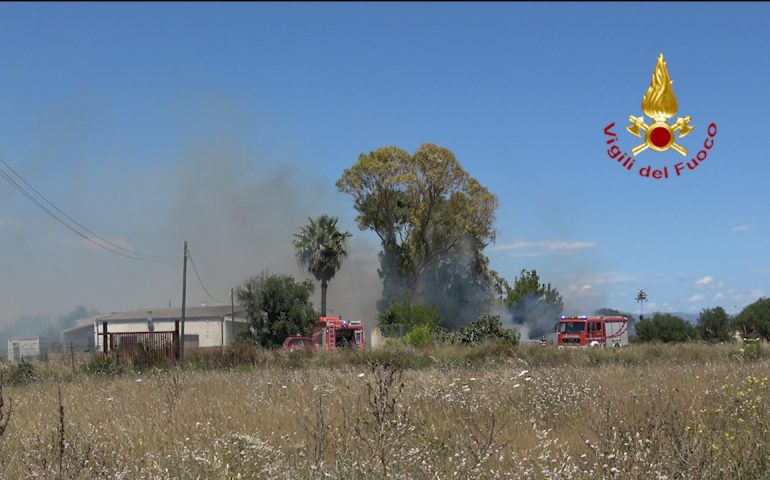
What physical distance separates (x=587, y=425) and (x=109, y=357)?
20.2 meters

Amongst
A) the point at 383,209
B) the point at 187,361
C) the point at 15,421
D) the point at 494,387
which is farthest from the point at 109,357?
the point at 383,209

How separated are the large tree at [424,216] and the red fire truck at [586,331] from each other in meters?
13.4

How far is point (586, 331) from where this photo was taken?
153 feet

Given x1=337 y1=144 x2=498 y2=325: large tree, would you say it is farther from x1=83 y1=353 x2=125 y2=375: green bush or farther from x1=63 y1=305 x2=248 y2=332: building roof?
x1=83 y1=353 x2=125 y2=375: green bush

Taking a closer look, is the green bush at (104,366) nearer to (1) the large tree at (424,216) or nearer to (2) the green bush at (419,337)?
(2) the green bush at (419,337)

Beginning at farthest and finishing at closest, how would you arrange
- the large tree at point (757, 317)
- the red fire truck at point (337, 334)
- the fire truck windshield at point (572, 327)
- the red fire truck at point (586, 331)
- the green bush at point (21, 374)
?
the large tree at point (757, 317) < the red fire truck at point (337, 334) < the fire truck windshield at point (572, 327) < the red fire truck at point (586, 331) < the green bush at point (21, 374)

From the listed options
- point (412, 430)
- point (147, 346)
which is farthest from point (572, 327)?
point (412, 430)

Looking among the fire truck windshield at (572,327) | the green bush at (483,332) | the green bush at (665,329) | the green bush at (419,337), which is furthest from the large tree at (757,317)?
the green bush at (419,337)

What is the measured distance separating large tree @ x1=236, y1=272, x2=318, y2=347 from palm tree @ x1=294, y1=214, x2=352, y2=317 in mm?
7203

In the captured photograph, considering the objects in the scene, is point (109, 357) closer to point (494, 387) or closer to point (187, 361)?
point (187, 361)

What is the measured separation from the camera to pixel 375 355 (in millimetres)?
27469

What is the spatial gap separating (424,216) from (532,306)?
13065 mm

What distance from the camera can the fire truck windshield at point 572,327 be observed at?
154 feet

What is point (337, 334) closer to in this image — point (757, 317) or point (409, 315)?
point (409, 315)
